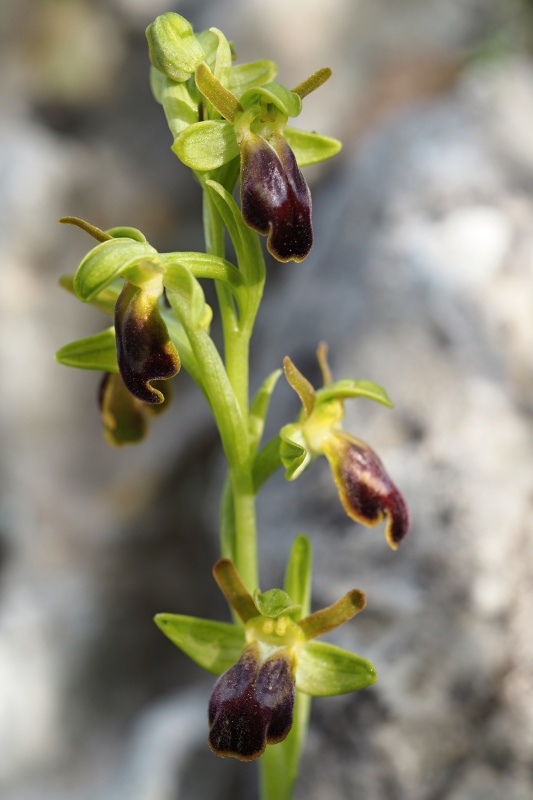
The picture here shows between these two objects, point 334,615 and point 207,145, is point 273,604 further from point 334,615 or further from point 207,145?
point 207,145

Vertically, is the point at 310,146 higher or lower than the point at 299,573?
higher

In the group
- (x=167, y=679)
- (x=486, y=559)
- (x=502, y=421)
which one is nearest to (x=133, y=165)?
(x=167, y=679)

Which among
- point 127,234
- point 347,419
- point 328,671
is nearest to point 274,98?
point 127,234

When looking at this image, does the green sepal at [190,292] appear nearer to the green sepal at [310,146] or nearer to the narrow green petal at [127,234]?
the narrow green petal at [127,234]

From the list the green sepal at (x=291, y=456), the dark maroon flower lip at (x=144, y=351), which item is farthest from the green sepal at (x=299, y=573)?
the dark maroon flower lip at (x=144, y=351)

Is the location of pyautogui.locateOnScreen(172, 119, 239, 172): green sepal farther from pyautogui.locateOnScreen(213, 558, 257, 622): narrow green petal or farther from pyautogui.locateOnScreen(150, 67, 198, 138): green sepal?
pyautogui.locateOnScreen(213, 558, 257, 622): narrow green petal

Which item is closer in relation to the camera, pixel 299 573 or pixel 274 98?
pixel 274 98
